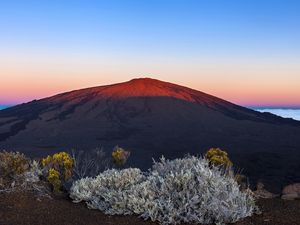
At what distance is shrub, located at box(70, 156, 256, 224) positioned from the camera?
5594 millimetres

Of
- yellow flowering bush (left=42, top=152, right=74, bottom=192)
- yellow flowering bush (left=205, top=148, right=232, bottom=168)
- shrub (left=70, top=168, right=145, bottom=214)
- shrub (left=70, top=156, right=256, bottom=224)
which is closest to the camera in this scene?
shrub (left=70, top=156, right=256, bottom=224)

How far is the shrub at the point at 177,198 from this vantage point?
559 centimetres

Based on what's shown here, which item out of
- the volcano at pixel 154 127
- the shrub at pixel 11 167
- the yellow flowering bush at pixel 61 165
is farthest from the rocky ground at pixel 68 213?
the volcano at pixel 154 127

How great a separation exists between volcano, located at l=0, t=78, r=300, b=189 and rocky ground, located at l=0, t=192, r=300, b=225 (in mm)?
12687

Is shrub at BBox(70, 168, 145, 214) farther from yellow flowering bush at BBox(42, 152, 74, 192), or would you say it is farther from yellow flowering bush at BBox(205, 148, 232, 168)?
yellow flowering bush at BBox(205, 148, 232, 168)

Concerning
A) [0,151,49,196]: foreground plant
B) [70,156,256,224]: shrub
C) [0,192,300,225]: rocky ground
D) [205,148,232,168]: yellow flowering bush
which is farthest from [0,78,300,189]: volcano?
[70,156,256,224]: shrub

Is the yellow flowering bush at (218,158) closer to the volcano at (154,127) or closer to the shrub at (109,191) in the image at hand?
the shrub at (109,191)

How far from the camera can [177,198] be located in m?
5.82

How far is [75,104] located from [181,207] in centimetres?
5095

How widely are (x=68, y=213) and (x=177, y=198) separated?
4.78ft

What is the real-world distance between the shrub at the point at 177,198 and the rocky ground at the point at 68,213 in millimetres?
141

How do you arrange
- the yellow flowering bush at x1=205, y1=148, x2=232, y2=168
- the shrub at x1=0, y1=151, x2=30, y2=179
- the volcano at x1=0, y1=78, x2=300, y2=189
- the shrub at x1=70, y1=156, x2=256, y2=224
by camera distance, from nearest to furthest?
the shrub at x1=70, y1=156, x2=256, y2=224 < the shrub at x1=0, y1=151, x2=30, y2=179 < the yellow flowering bush at x1=205, y1=148, x2=232, y2=168 < the volcano at x1=0, y1=78, x2=300, y2=189

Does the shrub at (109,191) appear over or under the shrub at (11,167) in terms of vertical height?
under

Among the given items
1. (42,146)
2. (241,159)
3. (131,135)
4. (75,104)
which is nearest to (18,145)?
(42,146)
